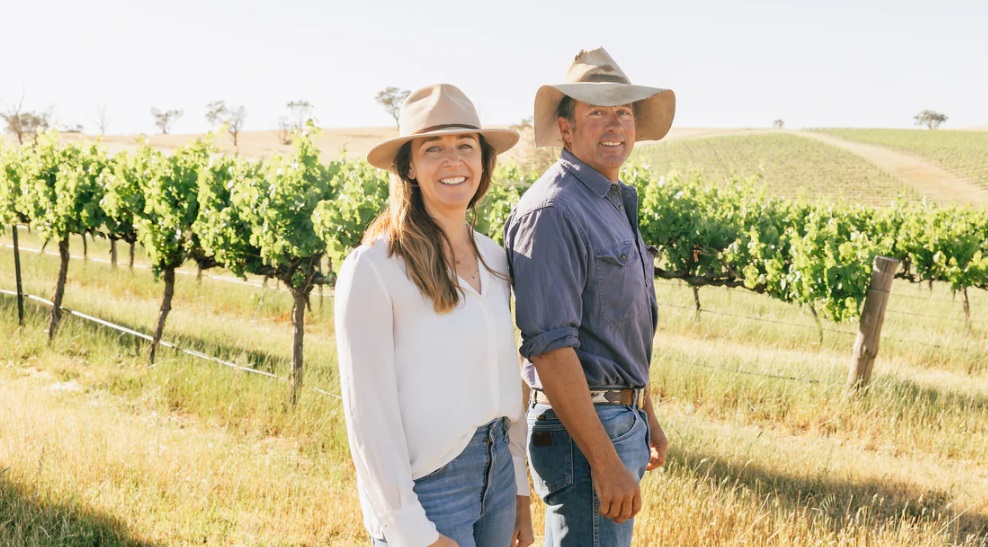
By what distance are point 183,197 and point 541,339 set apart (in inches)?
271

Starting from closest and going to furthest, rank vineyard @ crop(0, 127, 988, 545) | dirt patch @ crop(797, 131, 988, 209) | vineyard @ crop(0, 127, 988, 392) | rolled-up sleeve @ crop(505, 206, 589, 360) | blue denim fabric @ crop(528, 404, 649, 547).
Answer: rolled-up sleeve @ crop(505, 206, 589, 360)
blue denim fabric @ crop(528, 404, 649, 547)
vineyard @ crop(0, 127, 988, 545)
vineyard @ crop(0, 127, 988, 392)
dirt patch @ crop(797, 131, 988, 209)

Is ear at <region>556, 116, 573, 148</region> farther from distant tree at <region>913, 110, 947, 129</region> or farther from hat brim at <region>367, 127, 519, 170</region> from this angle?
distant tree at <region>913, 110, 947, 129</region>

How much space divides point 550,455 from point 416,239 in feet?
2.45

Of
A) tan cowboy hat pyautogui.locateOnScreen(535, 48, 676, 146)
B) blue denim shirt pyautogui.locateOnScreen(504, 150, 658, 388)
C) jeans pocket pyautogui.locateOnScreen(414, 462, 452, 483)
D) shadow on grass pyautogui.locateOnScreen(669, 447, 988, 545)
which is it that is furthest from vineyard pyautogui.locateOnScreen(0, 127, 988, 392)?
jeans pocket pyautogui.locateOnScreen(414, 462, 452, 483)

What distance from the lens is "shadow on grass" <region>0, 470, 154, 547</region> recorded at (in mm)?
3902

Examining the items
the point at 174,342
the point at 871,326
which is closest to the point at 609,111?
the point at 871,326

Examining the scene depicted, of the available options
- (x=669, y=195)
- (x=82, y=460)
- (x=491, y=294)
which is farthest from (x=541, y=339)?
(x=669, y=195)

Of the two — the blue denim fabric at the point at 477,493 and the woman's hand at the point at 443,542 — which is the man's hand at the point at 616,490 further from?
the woman's hand at the point at 443,542

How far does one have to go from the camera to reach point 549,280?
2143 millimetres

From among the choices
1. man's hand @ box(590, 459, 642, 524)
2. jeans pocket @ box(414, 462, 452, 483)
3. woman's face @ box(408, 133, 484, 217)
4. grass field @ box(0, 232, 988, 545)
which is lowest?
grass field @ box(0, 232, 988, 545)

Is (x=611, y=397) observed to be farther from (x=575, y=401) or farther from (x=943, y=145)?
(x=943, y=145)

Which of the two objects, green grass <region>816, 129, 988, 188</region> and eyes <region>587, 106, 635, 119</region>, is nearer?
eyes <region>587, 106, 635, 119</region>

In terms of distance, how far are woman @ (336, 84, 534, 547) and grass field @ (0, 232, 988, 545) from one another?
7.62ft

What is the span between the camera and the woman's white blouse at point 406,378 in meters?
1.91
